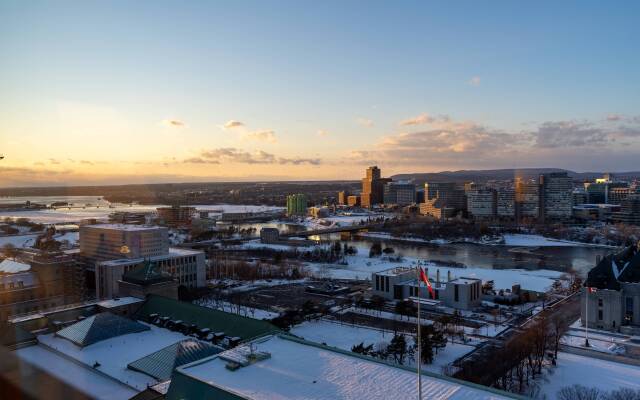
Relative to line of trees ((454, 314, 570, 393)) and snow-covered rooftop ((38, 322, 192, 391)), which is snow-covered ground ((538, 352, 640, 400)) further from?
snow-covered rooftop ((38, 322, 192, 391))

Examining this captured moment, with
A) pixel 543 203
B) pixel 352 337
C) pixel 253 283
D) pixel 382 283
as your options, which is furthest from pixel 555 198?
pixel 352 337

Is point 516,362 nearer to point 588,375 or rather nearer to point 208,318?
point 588,375

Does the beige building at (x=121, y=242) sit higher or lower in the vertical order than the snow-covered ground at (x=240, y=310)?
higher

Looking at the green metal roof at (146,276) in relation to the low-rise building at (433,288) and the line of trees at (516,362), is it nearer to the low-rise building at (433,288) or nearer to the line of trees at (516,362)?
the low-rise building at (433,288)

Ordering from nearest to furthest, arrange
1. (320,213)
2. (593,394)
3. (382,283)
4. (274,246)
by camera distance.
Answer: (593,394) < (382,283) < (274,246) < (320,213)

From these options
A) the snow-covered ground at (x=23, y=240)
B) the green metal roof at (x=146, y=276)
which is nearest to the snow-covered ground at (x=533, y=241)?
the green metal roof at (x=146, y=276)

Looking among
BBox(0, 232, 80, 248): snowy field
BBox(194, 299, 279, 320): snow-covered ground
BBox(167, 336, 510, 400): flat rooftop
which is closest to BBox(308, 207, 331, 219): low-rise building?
BBox(0, 232, 80, 248): snowy field

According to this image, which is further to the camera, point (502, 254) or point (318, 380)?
point (502, 254)
